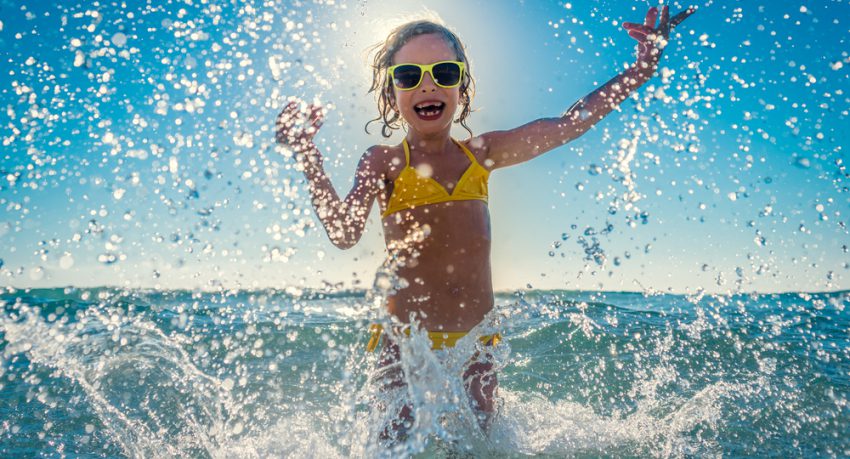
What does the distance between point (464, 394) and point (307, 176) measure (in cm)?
129

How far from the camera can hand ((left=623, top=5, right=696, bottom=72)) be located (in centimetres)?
323

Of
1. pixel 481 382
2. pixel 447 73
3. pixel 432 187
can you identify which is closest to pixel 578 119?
pixel 447 73

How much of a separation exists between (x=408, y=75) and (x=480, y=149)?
1.92 feet

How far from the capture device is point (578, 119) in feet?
10.5

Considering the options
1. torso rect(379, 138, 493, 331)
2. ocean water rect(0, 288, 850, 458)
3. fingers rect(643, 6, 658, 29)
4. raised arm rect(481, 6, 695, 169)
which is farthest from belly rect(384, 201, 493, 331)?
fingers rect(643, 6, 658, 29)

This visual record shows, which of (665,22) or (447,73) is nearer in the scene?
(447,73)

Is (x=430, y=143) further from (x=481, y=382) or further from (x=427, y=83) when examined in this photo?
(x=481, y=382)

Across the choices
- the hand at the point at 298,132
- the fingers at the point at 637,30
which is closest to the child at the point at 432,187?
the hand at the point at 298,132

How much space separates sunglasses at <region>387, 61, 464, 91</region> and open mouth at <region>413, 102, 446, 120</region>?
11cm

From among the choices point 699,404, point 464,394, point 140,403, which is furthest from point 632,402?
point 140,403

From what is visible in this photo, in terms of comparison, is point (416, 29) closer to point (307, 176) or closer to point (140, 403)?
point (307, 176)


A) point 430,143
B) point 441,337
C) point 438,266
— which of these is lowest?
point 441,337

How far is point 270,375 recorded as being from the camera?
17.6ft

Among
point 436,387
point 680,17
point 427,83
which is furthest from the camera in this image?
point 680,17
